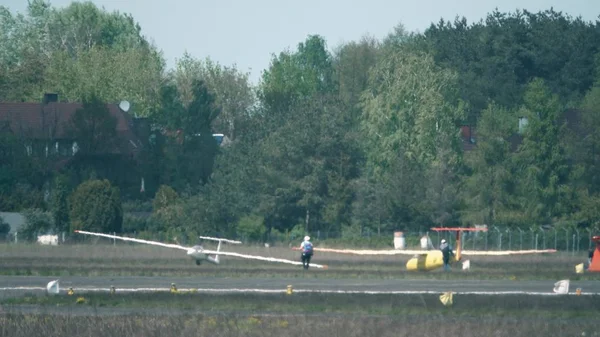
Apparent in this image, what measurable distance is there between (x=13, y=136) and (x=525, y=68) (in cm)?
5536

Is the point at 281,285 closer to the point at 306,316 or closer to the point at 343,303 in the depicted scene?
the point at 343,303

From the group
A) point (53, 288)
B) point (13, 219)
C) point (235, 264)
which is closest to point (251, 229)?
point (13, 219)

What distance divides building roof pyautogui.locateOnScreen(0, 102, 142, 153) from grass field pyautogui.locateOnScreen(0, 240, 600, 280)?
2766cm

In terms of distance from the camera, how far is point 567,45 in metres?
119

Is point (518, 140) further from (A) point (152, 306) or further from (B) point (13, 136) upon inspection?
(A) point (152, 306)

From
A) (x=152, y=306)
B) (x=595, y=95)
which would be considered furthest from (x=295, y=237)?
(x=152, y=306)

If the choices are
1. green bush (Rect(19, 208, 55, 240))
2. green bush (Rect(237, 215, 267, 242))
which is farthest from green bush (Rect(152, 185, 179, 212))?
green bush (Rect(19, 208, 55, 240))

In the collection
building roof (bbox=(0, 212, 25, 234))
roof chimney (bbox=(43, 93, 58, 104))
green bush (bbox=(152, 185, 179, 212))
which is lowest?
building roof (bbox=(0, 212, 25, 234))

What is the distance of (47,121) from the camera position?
302 ft

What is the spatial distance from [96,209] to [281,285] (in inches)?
1297

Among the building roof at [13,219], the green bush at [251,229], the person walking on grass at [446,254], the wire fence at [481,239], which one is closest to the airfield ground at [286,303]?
the person walking on grass at [446,254]

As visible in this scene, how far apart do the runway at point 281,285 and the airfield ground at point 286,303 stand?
0.15ft

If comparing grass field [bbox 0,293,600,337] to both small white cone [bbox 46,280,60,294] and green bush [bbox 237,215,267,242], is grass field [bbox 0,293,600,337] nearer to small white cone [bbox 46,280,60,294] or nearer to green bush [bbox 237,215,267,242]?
small white cone [bbox 46,280,60,294]

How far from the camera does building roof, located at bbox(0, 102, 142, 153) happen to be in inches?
3531
